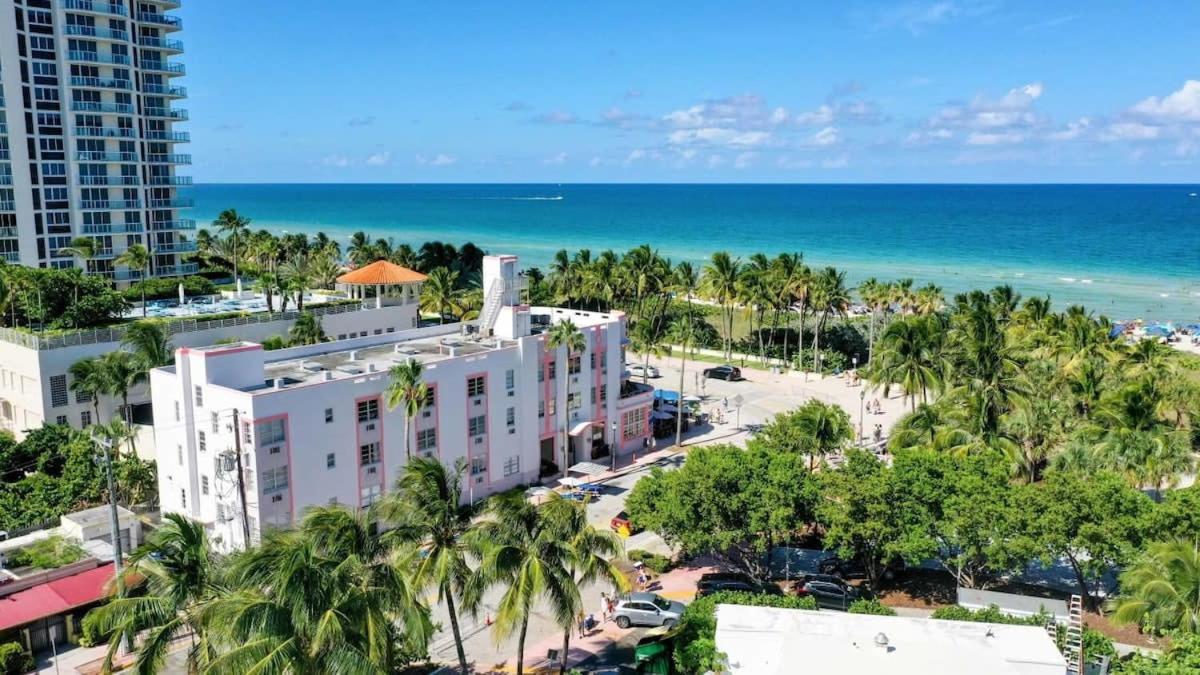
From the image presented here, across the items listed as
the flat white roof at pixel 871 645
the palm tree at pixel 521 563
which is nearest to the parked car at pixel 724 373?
the flat white roof at pixel 871 645

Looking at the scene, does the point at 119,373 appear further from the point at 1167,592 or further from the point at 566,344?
the point at 1167,592

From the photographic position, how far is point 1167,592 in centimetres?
2812

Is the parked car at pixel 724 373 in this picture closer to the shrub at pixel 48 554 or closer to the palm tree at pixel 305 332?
the palm tree at pixel 305 332

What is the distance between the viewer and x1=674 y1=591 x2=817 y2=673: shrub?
97.0 ft

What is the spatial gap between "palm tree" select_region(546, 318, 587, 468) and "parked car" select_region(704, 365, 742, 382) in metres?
27.1

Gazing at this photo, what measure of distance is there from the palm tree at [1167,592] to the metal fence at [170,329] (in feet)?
183

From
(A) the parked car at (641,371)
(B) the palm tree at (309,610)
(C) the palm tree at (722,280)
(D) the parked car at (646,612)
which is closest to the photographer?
(B) the palm tree at (309,610)

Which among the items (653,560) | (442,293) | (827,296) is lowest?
(653,560)

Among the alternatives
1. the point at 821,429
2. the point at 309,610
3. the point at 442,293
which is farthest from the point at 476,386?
the point at 442,293

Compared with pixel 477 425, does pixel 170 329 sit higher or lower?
higher

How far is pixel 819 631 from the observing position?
97.8 feet

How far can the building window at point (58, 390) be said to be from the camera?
5700cm

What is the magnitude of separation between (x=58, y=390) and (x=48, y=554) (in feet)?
70.1

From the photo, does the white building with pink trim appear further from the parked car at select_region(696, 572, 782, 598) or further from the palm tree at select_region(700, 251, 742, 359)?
the palm tree at select_region(700, 251, 742, 359)
